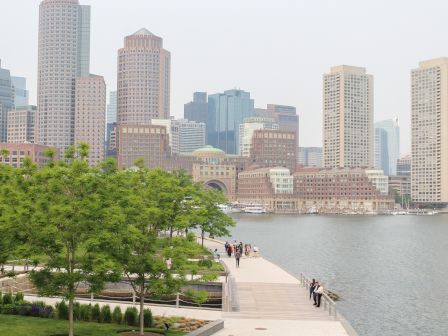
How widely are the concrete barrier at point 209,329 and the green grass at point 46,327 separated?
1.86 meters

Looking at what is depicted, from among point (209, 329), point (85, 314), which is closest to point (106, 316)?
point (85, 314)

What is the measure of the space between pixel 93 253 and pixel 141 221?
14.1 ft

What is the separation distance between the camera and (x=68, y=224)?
1131 inches

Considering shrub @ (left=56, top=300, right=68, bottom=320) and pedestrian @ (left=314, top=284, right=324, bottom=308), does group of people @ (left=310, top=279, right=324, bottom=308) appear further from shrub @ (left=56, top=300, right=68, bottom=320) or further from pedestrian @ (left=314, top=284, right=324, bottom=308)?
shrub @ (left=56, top=300, right=68, bottom=320)

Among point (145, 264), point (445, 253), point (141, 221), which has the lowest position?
point (445, 253)

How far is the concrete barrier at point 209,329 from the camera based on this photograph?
31.3m

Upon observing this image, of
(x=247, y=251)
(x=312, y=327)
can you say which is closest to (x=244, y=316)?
(x=312, y=327)

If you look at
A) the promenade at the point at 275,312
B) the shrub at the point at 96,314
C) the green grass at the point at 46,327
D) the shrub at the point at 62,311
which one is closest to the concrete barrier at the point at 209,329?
the promenade at the point at 275,312

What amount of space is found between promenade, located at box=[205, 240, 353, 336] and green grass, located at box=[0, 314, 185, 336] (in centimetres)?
416

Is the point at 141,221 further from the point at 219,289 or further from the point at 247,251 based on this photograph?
the point at 247,251

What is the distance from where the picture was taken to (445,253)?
359 ft

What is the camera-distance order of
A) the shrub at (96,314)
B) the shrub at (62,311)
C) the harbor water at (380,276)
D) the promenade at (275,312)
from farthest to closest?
1. the harbor water at (380,276)
2. the shrub at (96,314)
3. the shrub at (62,311)
4. the promenade at (275,312)

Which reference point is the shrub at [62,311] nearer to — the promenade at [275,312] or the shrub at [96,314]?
the shrub at [96,314]

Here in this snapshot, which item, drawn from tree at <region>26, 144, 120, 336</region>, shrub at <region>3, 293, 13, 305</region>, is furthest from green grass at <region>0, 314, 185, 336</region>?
tree at <region>26, 144, 120, 336</region>
